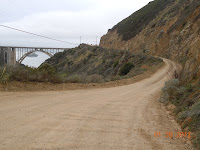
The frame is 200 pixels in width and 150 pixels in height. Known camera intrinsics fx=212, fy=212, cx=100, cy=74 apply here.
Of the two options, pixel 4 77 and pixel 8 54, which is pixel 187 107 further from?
pixel 8 54

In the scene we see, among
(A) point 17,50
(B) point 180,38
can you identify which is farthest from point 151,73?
(A) point 17,50

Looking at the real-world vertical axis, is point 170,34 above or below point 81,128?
above

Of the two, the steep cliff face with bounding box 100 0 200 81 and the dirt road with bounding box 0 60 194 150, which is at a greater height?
the steep cliff face with bounding box 100 0 200 81

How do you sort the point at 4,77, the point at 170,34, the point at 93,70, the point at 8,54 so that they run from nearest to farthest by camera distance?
the point at 4,77 → the point at 170,34 → the point at 93,70 → the point at 8,54

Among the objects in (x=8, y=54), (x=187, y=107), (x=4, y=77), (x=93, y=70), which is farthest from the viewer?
(x=8, y=54)

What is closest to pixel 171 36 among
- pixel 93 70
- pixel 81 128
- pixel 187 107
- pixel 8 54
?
pixel 93 70

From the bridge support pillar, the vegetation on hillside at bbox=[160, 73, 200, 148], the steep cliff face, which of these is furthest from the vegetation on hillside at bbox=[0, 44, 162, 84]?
the bridge support pillar

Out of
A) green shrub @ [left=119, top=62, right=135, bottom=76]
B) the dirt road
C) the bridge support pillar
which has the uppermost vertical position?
the bridge support pillar

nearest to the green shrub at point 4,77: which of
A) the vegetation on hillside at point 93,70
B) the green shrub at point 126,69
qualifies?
the vegetation on hillside at point 93,70

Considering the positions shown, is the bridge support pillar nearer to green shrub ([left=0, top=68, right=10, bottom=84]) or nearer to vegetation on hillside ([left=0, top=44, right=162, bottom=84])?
vegetation on hillside ([left=0, top=44, right=162, bottom=84])

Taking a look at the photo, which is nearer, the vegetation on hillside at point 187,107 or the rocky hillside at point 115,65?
the vegetation on hillside at point 187,107

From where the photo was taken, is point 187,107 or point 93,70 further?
point 93,70

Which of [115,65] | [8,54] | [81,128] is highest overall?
[8,54]

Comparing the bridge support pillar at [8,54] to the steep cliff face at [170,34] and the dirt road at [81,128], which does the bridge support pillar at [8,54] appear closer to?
the steep cliff face at [170,34]
